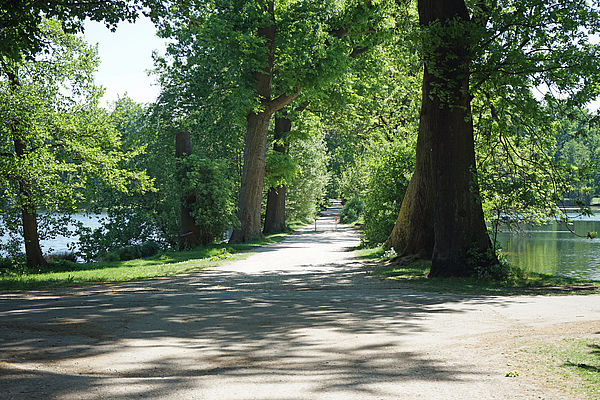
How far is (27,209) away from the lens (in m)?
18.9

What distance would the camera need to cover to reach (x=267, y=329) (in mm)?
8031

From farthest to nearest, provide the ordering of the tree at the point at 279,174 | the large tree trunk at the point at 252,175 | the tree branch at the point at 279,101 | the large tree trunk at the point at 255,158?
1. the tree at the point at 279,174
2. the large tree trunk at the point at 252,175
3. the tree branch at the point at 279,101
4. the large tree trunk at the point at 255,158

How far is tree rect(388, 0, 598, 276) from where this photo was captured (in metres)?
13.4

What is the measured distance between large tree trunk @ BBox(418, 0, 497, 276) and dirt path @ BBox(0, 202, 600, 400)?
3070mm

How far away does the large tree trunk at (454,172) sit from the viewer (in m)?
14.5

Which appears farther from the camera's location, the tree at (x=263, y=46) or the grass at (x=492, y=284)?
the tree at (x=263, y=46)

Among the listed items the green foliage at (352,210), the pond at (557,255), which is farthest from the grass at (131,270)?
the green foliage at (352,210)

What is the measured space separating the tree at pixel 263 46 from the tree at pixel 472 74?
9927mm

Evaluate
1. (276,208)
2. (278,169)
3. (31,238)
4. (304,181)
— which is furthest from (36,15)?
(304,181)

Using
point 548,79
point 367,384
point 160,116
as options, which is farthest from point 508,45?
point 160,116

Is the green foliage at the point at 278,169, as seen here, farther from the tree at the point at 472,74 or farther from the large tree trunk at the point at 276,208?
the tree at the point at 472,74

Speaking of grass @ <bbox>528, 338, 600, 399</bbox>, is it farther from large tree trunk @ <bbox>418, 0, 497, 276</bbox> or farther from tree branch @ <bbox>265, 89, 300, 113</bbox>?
tree branch @ <bbox>265, 89, 300, 113</bbox>

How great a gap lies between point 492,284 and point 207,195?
16.6m

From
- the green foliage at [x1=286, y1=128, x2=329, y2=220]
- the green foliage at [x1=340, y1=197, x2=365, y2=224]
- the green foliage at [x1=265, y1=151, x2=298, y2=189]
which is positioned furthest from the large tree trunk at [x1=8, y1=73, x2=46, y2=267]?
the green foliage at [x1=340, y1=197, x2=365, y2=224]
